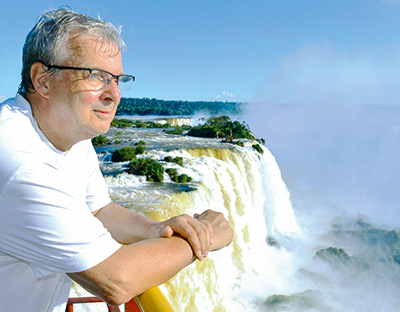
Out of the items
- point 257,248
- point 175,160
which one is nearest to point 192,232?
point 175,160

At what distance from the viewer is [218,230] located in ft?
5.87

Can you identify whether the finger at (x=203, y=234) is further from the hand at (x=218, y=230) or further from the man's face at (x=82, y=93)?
the man's face at (x=82, y=93)

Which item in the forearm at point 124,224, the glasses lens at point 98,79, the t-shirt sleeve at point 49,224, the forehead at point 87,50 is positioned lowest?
the forearm at point 124,224

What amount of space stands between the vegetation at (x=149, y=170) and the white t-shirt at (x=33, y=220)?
30.6 feet

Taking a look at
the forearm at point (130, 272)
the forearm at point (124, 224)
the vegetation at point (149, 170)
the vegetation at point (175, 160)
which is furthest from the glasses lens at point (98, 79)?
the vegetation at point (175, 160)

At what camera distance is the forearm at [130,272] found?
1.12m

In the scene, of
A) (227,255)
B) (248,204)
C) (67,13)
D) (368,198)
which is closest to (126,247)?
(67,13)

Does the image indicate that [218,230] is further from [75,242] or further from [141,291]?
[75,242]

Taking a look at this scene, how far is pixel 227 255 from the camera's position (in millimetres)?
9625

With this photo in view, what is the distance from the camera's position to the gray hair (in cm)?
129

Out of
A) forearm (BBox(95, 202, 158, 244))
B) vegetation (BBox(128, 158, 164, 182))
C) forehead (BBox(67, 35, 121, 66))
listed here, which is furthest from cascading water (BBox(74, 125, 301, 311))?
forehead (BBox(67, 35, 121, 66))

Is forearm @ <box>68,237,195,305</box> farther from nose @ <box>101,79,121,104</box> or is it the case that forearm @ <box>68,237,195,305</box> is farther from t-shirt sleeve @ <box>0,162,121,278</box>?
nose @ <box>101,79,121,104</box>

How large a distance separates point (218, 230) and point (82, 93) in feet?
3.44

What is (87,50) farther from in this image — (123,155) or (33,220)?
(123,155)
